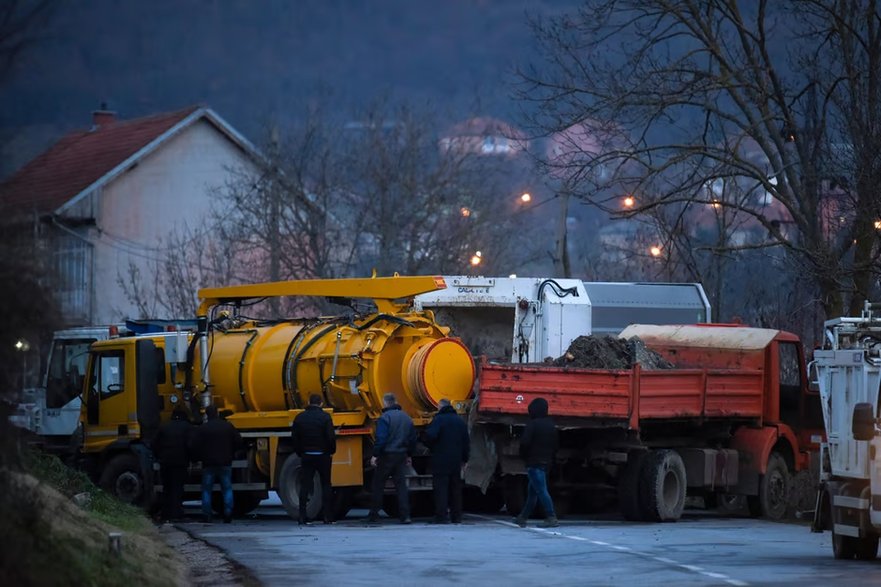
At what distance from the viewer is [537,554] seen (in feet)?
53.9

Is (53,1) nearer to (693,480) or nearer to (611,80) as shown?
(693,480)

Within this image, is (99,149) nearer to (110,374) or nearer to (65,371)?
(65,371)

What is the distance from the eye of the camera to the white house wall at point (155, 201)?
52.1 metres

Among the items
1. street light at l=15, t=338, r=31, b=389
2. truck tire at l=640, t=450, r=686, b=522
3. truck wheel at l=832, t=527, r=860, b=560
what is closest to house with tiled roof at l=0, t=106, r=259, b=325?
truck tire at l=640, t=450, r=686, b=522

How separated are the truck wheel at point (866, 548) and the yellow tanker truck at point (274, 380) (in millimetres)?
7442

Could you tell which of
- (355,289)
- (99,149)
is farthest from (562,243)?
(99,149)

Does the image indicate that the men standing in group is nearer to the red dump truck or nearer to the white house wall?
the red dump truck

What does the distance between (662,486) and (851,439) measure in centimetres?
590

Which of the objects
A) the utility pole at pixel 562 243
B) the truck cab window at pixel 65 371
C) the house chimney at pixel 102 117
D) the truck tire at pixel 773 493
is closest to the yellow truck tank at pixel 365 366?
the truck tire at pixel 773 493

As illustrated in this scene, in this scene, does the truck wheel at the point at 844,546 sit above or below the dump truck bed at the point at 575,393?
below

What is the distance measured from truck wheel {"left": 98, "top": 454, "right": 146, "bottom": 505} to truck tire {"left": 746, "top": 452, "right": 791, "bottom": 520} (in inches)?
371

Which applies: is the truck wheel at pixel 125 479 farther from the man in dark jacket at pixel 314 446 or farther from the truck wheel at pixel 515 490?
the truck wheel at pixel 515 490

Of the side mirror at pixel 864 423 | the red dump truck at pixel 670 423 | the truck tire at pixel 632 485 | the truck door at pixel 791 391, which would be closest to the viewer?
the side mirror at pixel 864 423

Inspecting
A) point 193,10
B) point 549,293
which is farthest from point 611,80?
point 193,10
